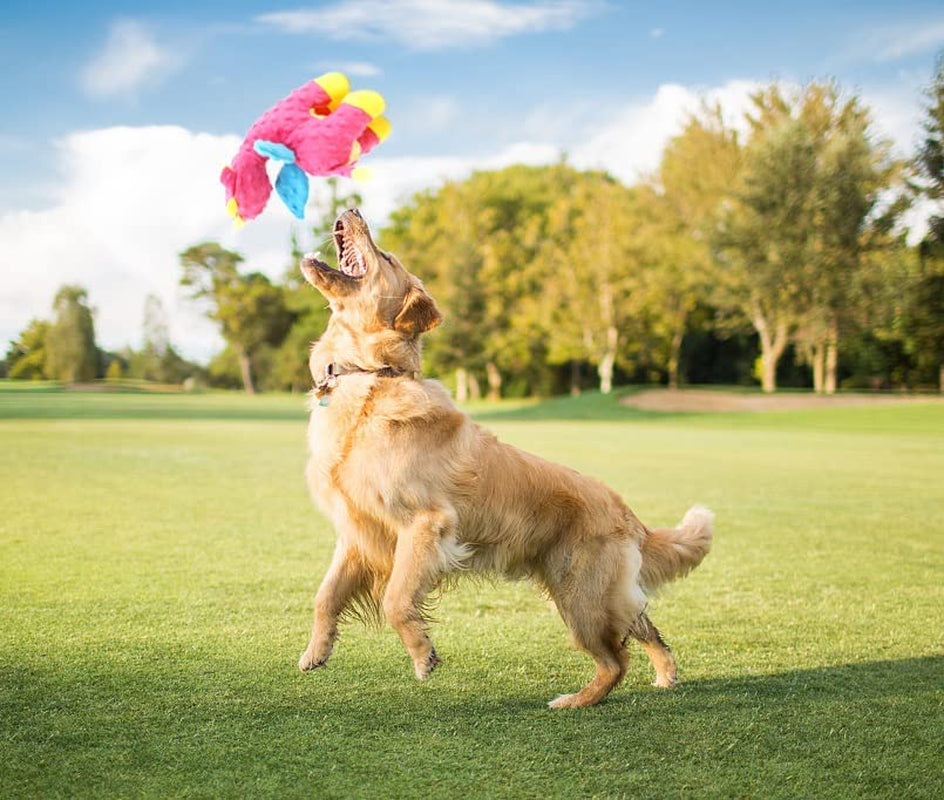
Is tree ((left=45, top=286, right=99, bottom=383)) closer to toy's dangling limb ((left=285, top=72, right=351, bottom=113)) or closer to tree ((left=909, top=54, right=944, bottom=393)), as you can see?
tree ((left=909, top=54, right=944, bottom=393))

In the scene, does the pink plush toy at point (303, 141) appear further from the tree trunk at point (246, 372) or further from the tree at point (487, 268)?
the tree trunk at point (246, 372)

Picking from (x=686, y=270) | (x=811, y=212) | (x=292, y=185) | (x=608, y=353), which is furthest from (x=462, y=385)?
(x=292, y=185)

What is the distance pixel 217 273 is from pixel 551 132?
32.7 m

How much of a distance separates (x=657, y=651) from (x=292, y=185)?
3.38 metres

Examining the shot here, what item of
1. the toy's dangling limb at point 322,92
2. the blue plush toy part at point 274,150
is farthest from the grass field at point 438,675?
the toy's dangling limb at point 322,92

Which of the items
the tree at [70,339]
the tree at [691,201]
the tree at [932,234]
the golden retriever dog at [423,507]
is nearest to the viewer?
the golden retriever dog at [423,507]

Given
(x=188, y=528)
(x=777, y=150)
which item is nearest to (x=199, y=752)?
(x=188, y=528)

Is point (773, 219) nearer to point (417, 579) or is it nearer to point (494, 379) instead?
point (494, 379)

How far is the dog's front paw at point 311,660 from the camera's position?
3.77 meters

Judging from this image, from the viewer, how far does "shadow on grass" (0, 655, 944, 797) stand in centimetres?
272

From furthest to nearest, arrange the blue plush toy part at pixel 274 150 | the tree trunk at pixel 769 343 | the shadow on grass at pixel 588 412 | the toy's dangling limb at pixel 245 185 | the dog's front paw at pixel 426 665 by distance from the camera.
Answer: the tree trunk at pixel 769 343, the shadow on grass at pixel 588 412, the toy's dangling limb at pixel 245 185, the blue plush toy part at pixel 274 150, the dog's front paw at pixel 426 665

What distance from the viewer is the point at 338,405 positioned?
12.9ft

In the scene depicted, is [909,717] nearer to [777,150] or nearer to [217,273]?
[777,150]

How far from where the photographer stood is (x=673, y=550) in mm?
4250
